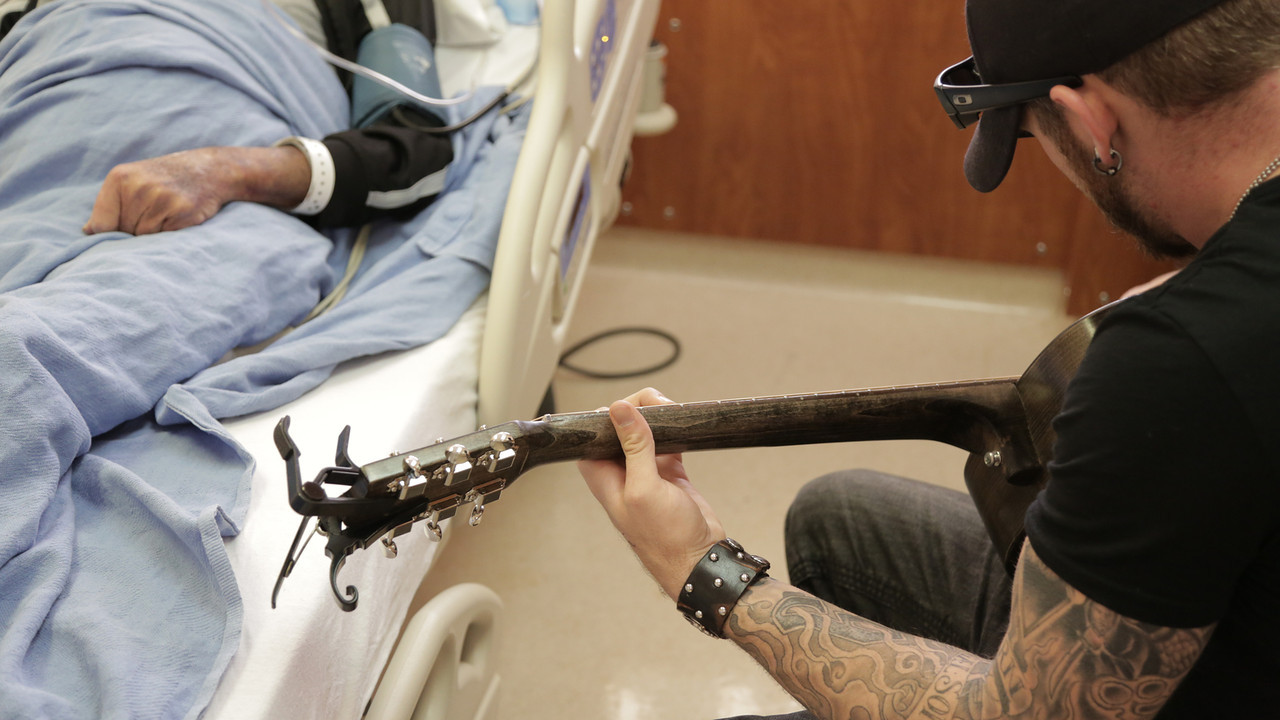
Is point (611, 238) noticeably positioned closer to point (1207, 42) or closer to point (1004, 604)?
point (1004, 604)

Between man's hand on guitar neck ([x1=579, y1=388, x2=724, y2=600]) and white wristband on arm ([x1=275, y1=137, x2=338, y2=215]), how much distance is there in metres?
0.60

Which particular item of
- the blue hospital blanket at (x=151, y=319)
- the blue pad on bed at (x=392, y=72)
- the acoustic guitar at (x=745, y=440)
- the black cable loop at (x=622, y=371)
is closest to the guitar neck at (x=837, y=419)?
the acoustic guitar at (x=745, y=440)

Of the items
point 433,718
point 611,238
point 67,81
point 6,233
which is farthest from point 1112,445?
point 611,238

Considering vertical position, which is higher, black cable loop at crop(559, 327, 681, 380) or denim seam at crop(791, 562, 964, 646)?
denim seam at crop(791, 562, 964, 646)

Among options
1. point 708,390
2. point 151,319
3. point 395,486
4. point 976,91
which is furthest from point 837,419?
Answer: point 708,390

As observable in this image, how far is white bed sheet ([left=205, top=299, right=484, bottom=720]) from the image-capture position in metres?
0.77

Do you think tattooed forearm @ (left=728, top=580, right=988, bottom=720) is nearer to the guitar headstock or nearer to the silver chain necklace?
the guitar headstock

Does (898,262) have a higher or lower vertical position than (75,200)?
lower

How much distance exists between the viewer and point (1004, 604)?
0.93 m

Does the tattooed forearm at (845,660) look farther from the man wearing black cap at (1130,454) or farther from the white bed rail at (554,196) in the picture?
the white bed rail at (554,196)

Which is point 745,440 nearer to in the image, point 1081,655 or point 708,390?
point 1081,655

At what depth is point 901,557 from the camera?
101 cm

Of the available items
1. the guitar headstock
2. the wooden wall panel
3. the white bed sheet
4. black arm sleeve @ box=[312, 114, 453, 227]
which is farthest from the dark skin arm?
the wooden wall panel

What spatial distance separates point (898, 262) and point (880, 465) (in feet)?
Result: 2.35
